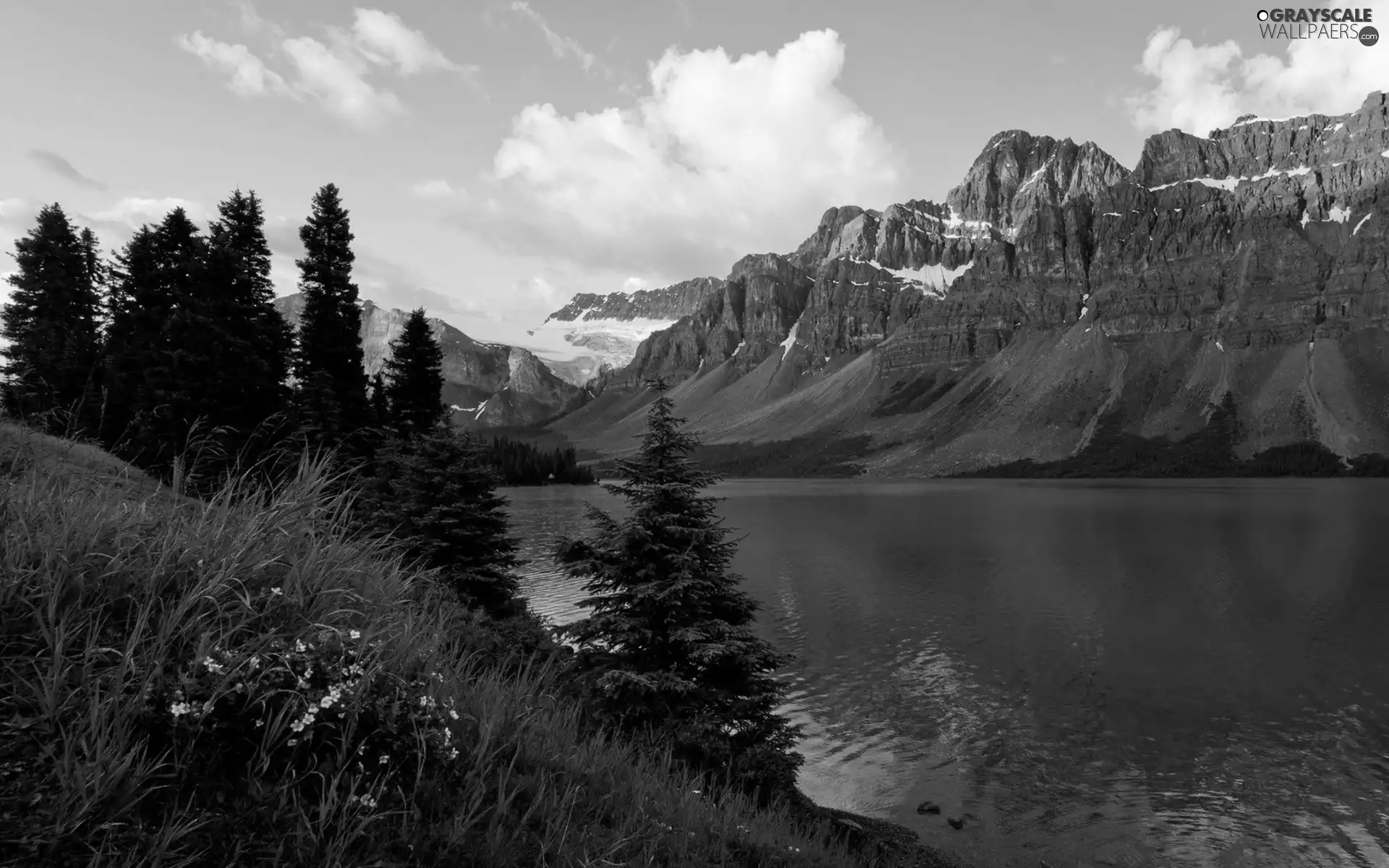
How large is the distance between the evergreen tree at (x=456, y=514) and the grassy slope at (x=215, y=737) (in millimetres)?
18142

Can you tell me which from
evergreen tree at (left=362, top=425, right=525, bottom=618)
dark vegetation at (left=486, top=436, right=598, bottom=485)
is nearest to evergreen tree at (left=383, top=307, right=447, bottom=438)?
evergreen tree at (left=362, top=425, right=525, bottom=618)

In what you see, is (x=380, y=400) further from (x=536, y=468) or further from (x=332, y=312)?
(x=536, y=468)

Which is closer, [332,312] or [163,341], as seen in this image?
[163,341]

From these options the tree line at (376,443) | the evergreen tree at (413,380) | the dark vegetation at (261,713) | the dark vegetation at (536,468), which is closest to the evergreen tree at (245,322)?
the tree line at (376,443)

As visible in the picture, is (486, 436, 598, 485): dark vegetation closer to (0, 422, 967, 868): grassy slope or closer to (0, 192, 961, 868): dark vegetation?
(0, 192, 961, 868): dark vegetation

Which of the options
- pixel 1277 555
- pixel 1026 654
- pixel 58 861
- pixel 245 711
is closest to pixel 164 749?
pixel 245 711

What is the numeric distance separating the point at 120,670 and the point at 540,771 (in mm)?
2472

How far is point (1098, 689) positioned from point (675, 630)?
22.8 m

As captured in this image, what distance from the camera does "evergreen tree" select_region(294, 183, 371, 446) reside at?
121ft

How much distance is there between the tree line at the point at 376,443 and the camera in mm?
13766

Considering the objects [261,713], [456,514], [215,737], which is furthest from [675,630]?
[215,737]

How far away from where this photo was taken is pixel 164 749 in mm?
3289

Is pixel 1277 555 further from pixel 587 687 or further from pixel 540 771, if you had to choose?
pixel 540 771

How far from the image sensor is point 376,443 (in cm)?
3897
